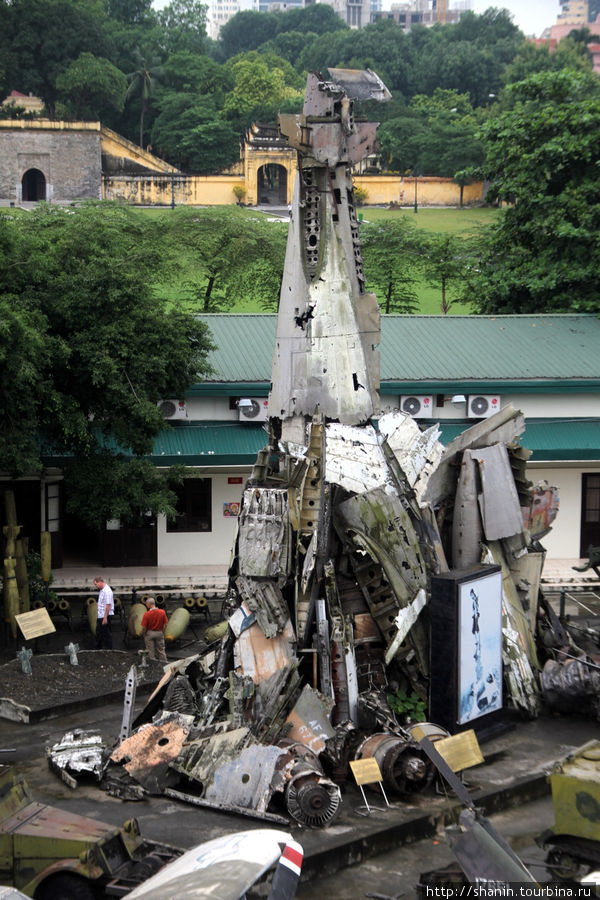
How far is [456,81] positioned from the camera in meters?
130

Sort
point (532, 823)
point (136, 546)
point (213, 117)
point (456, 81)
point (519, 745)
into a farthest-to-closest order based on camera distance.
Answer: point (456, 81)
point (213, 117)
point (136, 546)
point (519, 745)
point (532, 823)

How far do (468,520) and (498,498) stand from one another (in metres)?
0.64

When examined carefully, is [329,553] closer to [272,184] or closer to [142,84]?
[272,184]

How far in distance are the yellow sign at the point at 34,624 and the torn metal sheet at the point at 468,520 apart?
28.4 ft

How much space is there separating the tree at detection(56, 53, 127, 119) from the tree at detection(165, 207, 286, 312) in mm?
56876

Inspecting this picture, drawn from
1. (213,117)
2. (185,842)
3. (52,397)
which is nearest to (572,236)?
(52,397)

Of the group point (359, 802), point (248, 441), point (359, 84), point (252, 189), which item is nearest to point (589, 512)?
point (248, 441)

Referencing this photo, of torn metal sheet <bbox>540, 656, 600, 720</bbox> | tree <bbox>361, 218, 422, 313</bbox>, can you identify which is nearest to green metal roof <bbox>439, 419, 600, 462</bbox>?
torn metal sheet <bbox>540, 656, 600, 720</bbox>

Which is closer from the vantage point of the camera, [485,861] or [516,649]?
[485,861]

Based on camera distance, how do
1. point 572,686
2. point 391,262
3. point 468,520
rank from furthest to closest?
point 391,262 < point 468,520 < point 572,686

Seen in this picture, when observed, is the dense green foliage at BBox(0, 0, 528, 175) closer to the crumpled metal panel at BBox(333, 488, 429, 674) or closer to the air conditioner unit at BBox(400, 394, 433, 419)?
the air conditioner unit at BBox(400, 394, 433, 419)

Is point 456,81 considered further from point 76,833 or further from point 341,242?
point 76,833

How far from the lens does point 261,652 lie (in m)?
18.2

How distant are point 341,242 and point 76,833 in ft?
33.4
